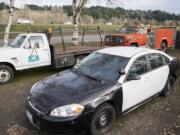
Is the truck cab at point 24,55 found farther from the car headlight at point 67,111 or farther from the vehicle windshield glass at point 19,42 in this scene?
the car headlight at point 67,111

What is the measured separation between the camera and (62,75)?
508 centimetres

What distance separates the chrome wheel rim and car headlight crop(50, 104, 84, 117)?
4.45 metres

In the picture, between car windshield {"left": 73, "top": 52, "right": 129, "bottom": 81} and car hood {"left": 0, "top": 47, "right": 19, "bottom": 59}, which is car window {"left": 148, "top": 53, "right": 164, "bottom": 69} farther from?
car hood {"left": 0, "top": 47, "right": 19, "bottom": 59}

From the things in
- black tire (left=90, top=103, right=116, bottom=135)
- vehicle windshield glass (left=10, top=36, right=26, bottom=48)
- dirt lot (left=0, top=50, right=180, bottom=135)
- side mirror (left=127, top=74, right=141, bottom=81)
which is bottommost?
dirt lot (left=0, top=50, right=180, bottom=135)

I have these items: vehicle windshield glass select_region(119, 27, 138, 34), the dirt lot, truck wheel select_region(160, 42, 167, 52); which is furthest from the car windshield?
truck wheel select_region(160, 42, 167, 52)

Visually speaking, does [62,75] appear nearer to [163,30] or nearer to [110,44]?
[110,44]

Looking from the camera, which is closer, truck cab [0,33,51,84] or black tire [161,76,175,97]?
black tire [161,76,175,97]

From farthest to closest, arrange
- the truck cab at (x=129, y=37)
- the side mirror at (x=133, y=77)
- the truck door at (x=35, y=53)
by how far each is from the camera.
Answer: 1. the truck cab at (x=129, y=37)
2. the truck door at (x=35, y=53)
3. the side mirror at (x=133, y=77)

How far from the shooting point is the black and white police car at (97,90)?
373 cm

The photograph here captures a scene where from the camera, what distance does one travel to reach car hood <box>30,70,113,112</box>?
3.86 m

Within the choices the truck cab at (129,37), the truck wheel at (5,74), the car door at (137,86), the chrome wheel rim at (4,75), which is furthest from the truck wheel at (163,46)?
the chrome wheel rim at (4,75)

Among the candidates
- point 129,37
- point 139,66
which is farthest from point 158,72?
point 129,37

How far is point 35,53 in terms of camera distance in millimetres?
8023

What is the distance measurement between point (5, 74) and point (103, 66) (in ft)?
13.5
